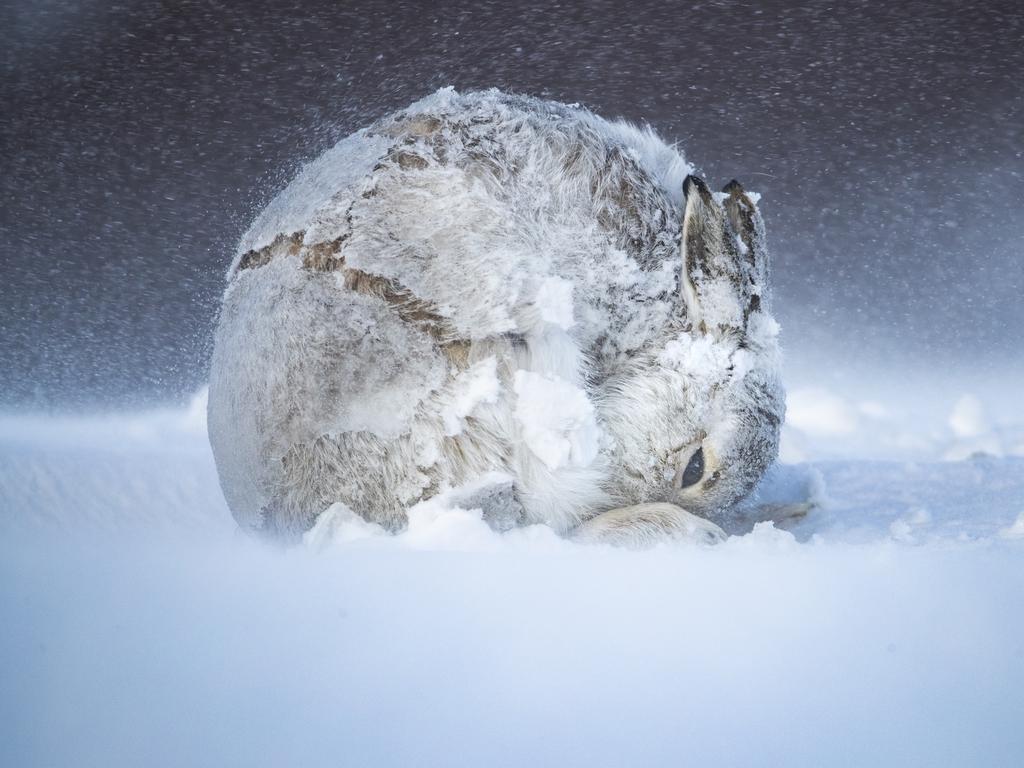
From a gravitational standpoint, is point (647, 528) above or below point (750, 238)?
below

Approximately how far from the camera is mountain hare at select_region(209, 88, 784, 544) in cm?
118

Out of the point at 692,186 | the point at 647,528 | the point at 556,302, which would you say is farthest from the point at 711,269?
the point at 647,528

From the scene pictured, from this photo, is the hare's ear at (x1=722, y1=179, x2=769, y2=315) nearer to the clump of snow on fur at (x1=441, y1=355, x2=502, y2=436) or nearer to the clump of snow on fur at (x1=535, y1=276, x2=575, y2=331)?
the clump of snow on fur at (x1=535, y1=276, x2=575, y2=331)

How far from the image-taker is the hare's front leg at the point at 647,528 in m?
1.19

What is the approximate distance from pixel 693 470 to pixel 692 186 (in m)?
0.41

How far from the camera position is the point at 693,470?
1354mm

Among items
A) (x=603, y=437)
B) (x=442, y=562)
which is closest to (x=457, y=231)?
(x=603, y=437)

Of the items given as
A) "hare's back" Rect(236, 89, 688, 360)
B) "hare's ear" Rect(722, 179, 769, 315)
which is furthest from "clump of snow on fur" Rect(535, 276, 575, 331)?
"hare's ear" Rect(722, 179, 769, 315)

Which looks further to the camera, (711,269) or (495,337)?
(711,269)

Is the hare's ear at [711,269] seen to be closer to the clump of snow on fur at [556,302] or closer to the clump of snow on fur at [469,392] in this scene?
the clump of snow on fur at [556,302]

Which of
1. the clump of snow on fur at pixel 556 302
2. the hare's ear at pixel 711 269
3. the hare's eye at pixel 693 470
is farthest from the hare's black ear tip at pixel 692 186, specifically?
the hare's eye at pixel 693 470

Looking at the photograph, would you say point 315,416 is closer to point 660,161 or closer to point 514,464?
point 514,464

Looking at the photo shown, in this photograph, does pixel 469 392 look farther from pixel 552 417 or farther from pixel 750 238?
pixel 750 238

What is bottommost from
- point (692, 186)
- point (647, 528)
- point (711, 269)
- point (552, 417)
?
point (647, 528)
